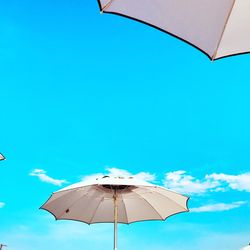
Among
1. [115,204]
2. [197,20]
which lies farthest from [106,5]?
[115,204]

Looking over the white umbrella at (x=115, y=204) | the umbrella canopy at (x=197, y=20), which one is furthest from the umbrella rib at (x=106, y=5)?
the white umbrella at (x=115, y=204)

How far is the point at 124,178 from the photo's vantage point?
6922 millimetres

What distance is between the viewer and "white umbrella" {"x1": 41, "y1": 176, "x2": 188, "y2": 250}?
25.8 feet

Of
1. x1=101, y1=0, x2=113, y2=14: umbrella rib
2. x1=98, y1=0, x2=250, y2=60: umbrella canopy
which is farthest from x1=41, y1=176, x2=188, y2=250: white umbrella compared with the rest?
x1=101, y1=0, x2=113, y2=14: umbrella rib

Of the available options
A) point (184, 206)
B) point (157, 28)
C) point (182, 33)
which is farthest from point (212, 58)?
point (184, 206)

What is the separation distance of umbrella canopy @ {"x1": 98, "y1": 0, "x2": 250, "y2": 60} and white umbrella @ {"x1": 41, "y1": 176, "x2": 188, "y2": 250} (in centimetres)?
407

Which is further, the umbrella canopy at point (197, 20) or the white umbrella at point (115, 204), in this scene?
the white umbrella at point (115, 204)

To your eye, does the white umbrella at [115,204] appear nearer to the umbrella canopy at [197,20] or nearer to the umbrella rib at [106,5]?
the umbrella canopy at [197,20]

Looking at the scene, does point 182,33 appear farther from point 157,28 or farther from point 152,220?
point 152,220

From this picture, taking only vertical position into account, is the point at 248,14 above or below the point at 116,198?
below

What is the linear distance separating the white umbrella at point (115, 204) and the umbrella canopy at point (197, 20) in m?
4.07

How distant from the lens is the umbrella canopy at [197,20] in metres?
3.67

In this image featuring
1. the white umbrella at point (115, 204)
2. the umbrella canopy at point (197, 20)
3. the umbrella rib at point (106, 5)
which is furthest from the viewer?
the white umbrella at point (115, 204)

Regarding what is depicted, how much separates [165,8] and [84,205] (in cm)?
557
